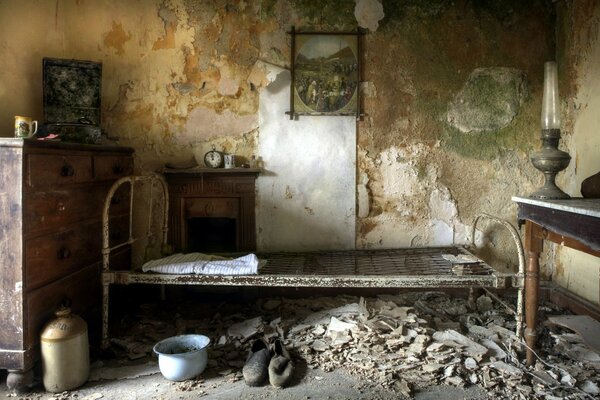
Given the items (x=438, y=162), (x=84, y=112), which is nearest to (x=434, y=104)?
(x=438, y=162)

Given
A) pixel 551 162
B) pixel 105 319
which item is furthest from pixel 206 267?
pixel 551 162

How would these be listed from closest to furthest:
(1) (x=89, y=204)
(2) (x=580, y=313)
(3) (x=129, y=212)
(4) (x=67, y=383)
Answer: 1. (4) (x=67, y=383)
2. (1) (x=89, y=204)
3. (2) (x=580, y=313)
4. (3) (x=129, y=212)

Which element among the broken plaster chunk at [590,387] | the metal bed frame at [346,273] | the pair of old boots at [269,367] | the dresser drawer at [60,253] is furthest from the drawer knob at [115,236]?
the broken plaster chunk at [590,387]

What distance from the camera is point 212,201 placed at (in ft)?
14.1

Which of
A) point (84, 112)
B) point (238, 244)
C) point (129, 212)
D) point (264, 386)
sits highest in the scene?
point (84, 112)

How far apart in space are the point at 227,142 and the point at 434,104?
83.1 inches

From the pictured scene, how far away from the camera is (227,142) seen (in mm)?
4273

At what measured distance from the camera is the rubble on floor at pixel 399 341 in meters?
2.79

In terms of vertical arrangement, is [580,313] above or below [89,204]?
below

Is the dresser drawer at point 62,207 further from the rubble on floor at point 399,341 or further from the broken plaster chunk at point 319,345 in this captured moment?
the broken plaster chunk at point 319,345

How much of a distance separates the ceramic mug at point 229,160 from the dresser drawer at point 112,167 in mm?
938

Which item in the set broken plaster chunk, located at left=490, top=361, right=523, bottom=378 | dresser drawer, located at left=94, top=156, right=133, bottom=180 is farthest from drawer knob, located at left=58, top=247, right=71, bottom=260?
broken plaster chunk, located at left=490, top=361, right=523, bottom=378

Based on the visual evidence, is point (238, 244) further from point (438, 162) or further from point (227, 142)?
point (438, 162)

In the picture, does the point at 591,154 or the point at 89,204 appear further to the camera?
the point at 591,154
